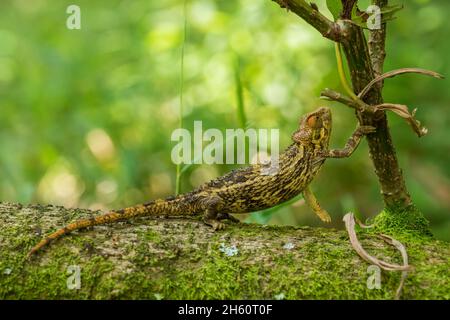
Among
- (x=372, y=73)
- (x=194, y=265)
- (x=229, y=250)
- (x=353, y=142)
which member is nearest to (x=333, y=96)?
(x=372, y=73)

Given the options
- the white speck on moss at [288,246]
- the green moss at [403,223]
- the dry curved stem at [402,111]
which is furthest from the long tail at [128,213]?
the dry curved stem at [402,111]

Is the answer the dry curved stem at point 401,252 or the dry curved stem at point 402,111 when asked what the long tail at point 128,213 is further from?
the dry curved stem at point 402,111

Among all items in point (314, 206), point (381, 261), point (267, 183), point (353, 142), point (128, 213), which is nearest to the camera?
point (381, 261)

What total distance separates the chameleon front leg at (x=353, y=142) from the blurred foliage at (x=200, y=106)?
104 inches

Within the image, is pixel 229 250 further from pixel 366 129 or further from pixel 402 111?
pixel 402 111

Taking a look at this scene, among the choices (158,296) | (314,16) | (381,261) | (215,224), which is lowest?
(158,296)

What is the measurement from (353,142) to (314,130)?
0.42 m

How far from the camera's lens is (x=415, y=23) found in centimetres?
777

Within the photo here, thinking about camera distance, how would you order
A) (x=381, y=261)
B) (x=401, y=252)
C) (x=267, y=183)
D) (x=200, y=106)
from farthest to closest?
1. (x=200, y=106)
2. (x=267, y=183)
3. (x=401, y=252)
4. (x=381, y=261)

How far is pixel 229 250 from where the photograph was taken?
10.5 ft

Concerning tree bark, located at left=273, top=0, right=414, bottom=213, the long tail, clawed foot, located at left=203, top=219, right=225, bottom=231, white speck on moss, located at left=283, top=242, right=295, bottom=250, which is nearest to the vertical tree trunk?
tree bark, located at left=273, top=0, right=414, bottom=213

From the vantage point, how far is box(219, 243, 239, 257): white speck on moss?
3.16 meters

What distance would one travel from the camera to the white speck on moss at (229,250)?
316cm

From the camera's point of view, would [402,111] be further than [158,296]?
Yes
